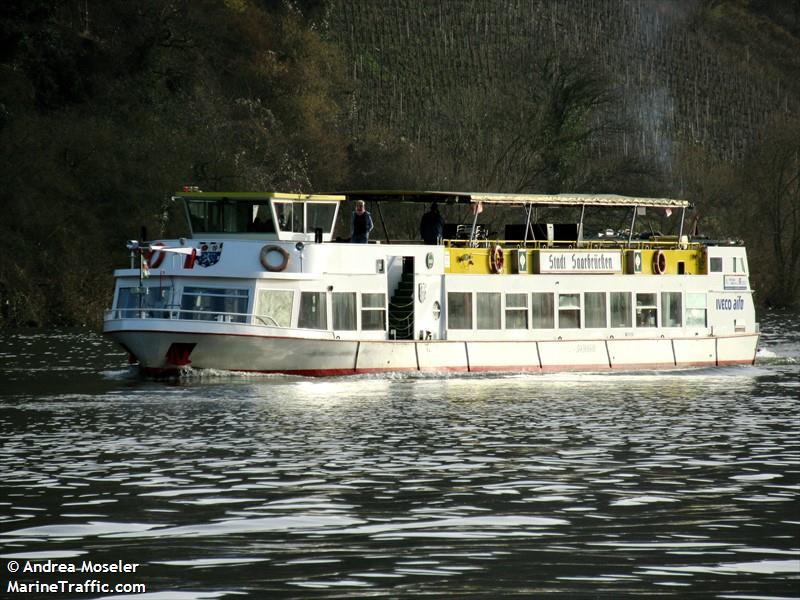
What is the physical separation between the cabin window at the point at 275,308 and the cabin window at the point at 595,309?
1049cm

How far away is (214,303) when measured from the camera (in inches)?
1580

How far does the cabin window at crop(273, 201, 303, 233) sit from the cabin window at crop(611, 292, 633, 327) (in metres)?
10.5

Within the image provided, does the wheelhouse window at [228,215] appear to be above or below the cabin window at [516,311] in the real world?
above

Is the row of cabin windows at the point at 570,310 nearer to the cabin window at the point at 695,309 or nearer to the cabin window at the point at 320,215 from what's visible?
the cabin window at the point at 695,309

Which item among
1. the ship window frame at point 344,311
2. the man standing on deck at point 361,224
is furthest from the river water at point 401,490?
the man standing on deck at point 361,224

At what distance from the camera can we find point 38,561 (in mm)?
16625

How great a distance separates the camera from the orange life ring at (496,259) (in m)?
45.1

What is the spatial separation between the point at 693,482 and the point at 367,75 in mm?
112389

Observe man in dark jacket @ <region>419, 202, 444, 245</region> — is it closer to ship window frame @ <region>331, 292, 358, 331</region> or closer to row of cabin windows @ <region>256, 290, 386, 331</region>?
row of cabin windows @ <region>256, 290, 386, 331</region>

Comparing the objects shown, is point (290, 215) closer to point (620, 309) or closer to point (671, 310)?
point (620, 309)

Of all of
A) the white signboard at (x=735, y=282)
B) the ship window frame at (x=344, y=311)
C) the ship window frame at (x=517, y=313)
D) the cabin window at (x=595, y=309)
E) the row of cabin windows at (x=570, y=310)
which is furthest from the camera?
the white signboard at (x=735, y=282)

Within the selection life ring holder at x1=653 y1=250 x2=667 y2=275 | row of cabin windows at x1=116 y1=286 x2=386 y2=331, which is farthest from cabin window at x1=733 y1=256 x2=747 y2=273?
row of cabin windows at x1=116 y1=286 x2=386 y2=331

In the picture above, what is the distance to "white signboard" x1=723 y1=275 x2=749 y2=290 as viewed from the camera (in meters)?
51.1

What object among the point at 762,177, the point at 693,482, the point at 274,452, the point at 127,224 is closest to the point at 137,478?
the point at 274,452
